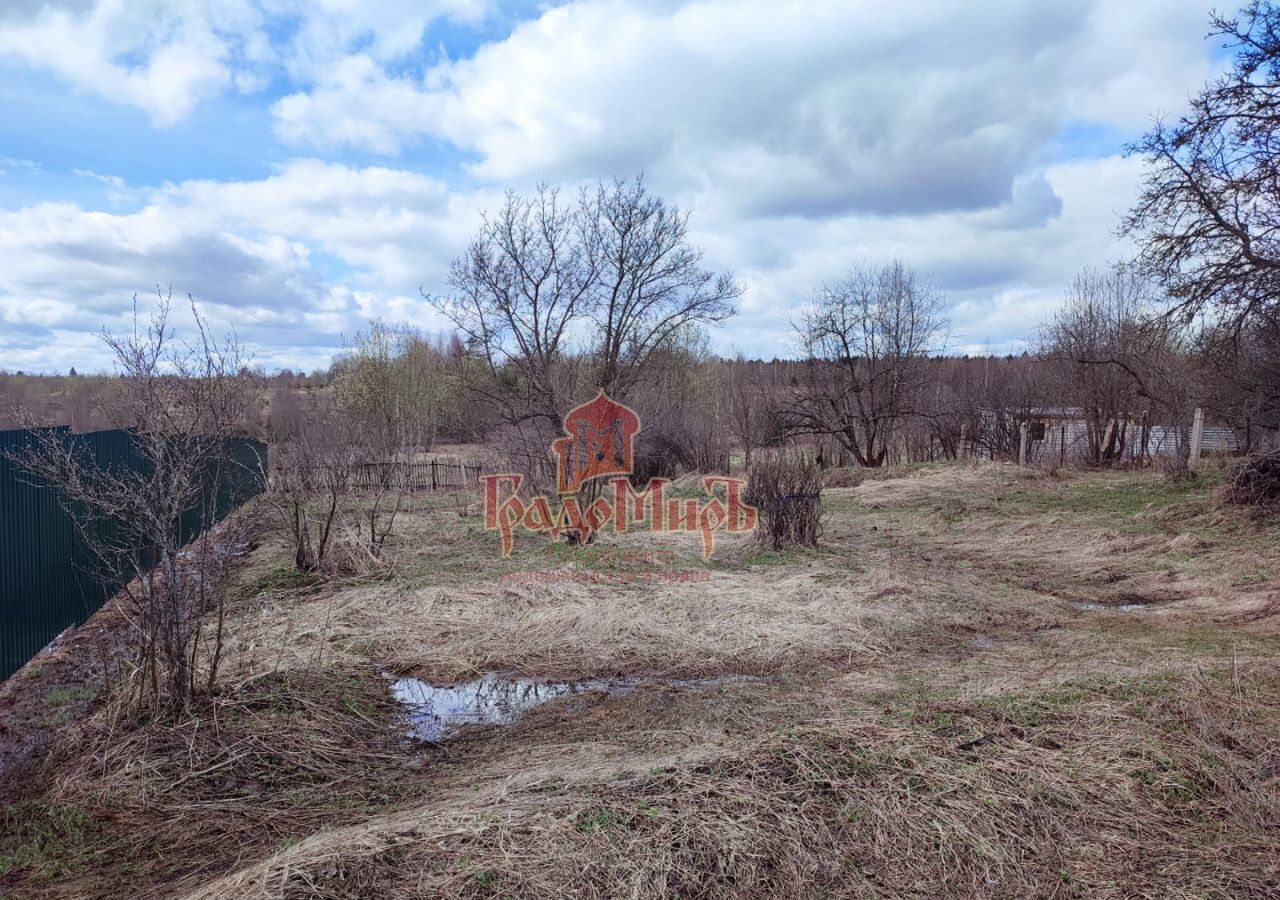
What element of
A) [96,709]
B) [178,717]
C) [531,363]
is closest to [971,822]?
[178,717]

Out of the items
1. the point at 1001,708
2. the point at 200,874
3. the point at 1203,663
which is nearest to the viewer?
the point at 200,874

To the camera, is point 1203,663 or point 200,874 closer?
point 200,874

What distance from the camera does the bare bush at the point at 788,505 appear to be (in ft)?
30.9

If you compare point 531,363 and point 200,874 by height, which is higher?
point 531,363

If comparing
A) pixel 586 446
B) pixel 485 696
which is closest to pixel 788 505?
pixel 586 446

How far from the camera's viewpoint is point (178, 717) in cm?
390

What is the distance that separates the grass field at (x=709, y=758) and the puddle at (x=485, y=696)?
91 millimetres

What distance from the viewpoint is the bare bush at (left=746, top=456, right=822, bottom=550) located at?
9.41m

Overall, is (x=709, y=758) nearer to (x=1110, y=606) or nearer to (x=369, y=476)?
(x=1110, y=606)

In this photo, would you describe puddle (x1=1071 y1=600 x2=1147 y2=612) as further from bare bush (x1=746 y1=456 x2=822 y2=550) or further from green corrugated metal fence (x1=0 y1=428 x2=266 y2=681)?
green corrugated metal fence (x1=0 y1=428 x2=266 y2=681)

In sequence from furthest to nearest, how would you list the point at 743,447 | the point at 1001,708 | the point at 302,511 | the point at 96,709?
the point at 743,447
the point at 302,511
the point at 96,709
the point at 1001,708

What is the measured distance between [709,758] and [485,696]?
6.83 feet

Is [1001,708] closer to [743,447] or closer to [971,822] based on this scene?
[971,822]

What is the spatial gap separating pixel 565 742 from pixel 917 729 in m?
1.82
